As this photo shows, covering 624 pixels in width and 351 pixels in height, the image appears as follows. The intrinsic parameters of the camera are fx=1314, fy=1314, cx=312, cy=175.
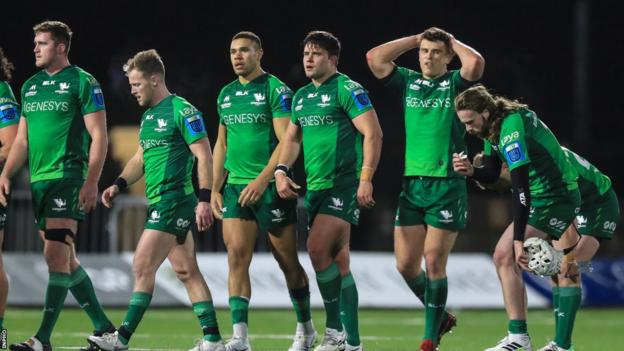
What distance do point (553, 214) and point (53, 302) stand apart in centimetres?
387

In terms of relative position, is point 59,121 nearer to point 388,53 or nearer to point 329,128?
point 329,128

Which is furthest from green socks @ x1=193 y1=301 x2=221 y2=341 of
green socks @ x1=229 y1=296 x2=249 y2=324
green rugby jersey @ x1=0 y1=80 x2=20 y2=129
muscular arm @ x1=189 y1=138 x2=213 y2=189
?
green rugby jersey @ x1=0 y1=80 x2=20 y2=129

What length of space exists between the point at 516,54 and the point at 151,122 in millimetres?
16297

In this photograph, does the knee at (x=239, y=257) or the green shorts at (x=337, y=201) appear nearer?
the green shorts at (x=337, y=201)

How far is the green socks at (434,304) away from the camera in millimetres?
10008

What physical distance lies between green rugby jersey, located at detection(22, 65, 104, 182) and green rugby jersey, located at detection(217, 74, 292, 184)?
1039mm

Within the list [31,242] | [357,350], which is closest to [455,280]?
[31,242]

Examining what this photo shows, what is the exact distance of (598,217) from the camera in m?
11.1

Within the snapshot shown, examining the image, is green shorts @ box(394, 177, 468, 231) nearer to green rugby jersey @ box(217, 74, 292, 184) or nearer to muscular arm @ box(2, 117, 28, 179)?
green rugby jersey @ box(217, 74, 292, 184)

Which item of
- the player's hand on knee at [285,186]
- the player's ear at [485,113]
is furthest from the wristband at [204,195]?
the player's ear at [485,113]

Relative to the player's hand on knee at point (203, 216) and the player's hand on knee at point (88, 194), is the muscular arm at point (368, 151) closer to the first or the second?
the player's hand on knee at point (203, 216)

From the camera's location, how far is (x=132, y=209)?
64.2 feet

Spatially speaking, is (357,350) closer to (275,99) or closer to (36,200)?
(275,99)

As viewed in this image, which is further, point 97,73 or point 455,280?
point 97,73
